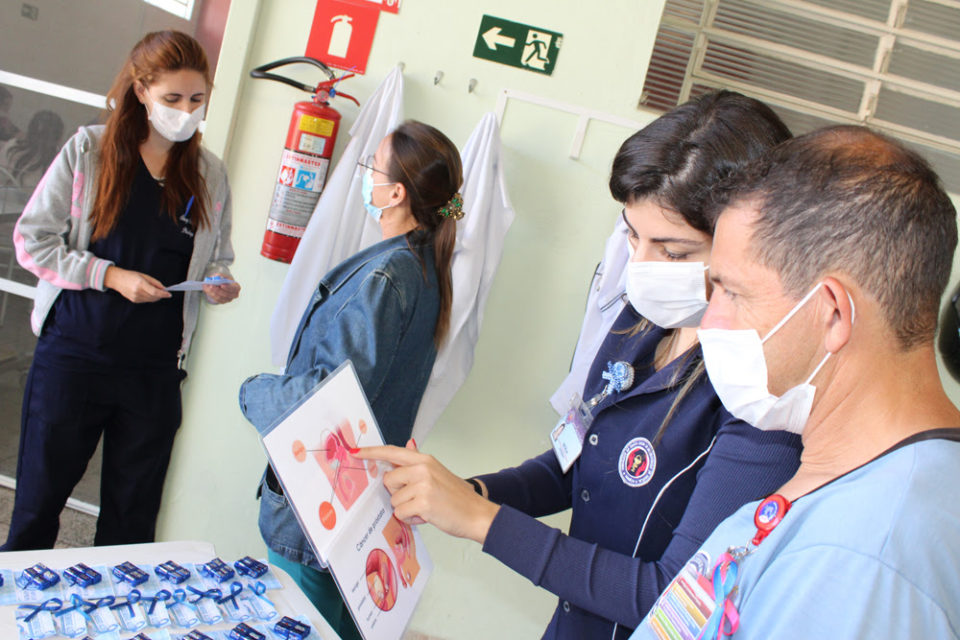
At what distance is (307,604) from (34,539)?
4.56 ft

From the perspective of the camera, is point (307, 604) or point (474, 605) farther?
point (474, 605)

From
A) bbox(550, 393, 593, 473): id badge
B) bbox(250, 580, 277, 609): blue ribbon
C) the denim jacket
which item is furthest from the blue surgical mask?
bbox(250, 580, 277, 609): blue ribbon

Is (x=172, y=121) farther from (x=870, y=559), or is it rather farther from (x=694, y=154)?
(x=870, y=559)

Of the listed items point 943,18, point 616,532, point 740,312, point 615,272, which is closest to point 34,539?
point 616,532

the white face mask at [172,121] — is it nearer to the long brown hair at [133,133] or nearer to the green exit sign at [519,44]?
the long brown hair at [133,133]

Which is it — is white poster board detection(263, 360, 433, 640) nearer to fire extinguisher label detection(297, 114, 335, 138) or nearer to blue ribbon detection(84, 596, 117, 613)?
blue ribbon detection(84, 596, 117, 613)

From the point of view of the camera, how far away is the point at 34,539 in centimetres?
213

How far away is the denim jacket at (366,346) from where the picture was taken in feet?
5.53

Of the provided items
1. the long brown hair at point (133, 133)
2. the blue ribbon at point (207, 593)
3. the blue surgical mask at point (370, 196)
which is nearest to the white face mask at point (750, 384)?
the blue ribbon at point (207, 593)

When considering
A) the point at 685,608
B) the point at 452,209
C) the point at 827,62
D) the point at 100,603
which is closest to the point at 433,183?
the point at 452,209

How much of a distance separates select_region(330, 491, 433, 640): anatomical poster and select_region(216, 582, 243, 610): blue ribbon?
260mm

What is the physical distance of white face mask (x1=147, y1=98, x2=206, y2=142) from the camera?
2.12m

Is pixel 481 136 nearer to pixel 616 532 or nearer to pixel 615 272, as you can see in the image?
pixel 615 272

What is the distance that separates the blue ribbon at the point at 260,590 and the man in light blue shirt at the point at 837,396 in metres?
0.67
